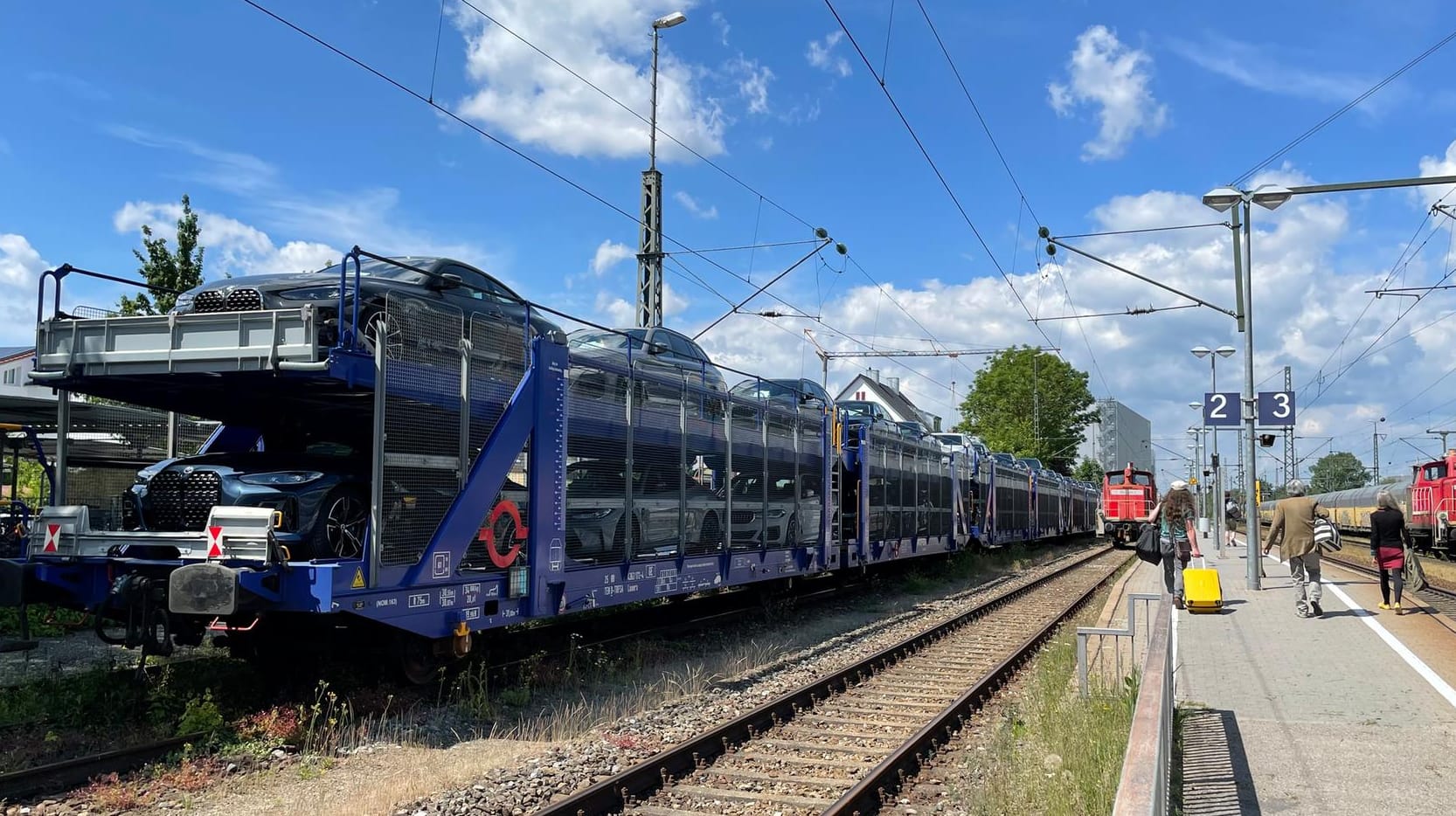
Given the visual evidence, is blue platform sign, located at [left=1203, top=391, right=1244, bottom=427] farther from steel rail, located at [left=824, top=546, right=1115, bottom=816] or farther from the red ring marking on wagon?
the red ring marking on wagon

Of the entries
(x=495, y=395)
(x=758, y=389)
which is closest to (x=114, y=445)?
(x=495, y=395)

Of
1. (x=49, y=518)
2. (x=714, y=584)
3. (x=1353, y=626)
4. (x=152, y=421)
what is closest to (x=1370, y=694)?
(x=1353, y=626)

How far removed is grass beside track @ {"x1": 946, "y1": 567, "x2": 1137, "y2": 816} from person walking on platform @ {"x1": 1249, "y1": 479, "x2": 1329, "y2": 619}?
4.82 m

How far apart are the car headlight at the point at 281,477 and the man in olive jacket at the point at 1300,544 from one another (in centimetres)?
1095

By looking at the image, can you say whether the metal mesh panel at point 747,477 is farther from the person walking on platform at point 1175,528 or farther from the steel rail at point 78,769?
the steel rail at point 78,769

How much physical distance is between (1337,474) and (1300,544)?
150 m

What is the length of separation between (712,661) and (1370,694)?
5.89 m

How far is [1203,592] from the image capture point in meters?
13.1

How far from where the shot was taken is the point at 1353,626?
A: 1184 centimetres

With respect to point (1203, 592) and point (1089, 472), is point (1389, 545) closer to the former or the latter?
point (1203, 592)

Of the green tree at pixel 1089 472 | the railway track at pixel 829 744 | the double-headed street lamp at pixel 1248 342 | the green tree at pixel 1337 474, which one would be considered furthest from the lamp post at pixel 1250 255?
the green tree at pixel 1337 474

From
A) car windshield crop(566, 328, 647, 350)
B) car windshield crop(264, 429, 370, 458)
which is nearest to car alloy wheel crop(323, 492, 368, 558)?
car windshield crop(264, 429, 370, 458)

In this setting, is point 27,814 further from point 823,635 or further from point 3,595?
point 823,635

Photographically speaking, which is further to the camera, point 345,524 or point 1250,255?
point 1250,255
